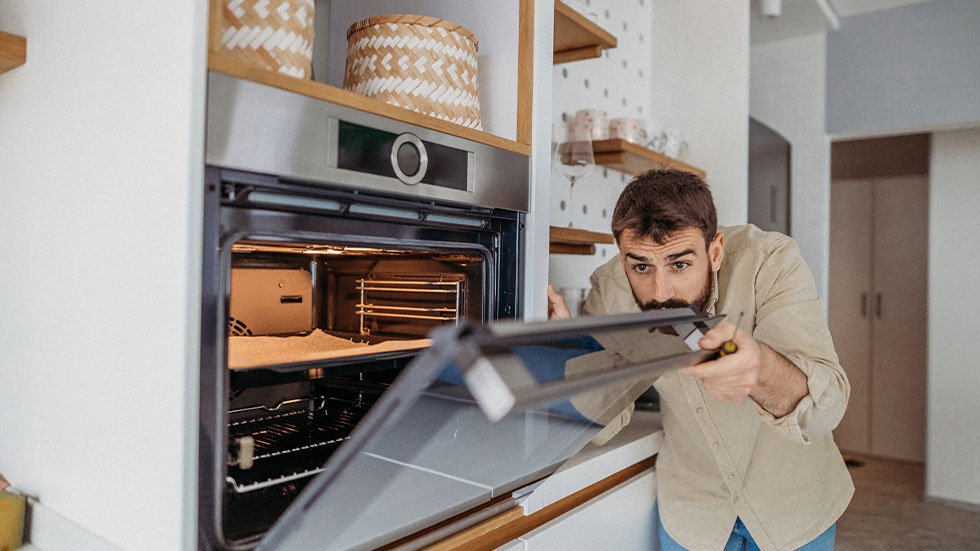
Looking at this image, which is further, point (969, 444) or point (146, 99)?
point (969, 444)

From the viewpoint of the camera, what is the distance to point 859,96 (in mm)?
3178

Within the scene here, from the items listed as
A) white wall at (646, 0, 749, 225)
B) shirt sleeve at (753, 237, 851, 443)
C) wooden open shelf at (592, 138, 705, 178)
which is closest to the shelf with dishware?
shirt sleeve at (753, 237, 851, 443)

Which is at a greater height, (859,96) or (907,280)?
(859,96)

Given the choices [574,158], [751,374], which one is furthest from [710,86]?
[751,374]

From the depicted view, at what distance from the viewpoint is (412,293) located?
47.8 inches

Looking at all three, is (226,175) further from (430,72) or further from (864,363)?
(864,363)

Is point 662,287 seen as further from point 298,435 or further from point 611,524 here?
point 298,435

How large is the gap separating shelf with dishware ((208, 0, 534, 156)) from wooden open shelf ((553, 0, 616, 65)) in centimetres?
39

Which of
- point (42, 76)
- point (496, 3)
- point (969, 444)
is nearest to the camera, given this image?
point (42, 76)

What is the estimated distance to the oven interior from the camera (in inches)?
39.6

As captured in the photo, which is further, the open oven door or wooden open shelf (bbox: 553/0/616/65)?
wooden open shelf (bbox: 553/0/616/65)

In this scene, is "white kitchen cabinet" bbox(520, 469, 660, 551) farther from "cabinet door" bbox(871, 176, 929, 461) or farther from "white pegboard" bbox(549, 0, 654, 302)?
"cabinet door" bbox(871, 176, 929, 461)

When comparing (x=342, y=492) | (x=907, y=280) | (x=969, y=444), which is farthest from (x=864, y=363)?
(x=342, y=492)

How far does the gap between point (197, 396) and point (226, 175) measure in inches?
9.4
